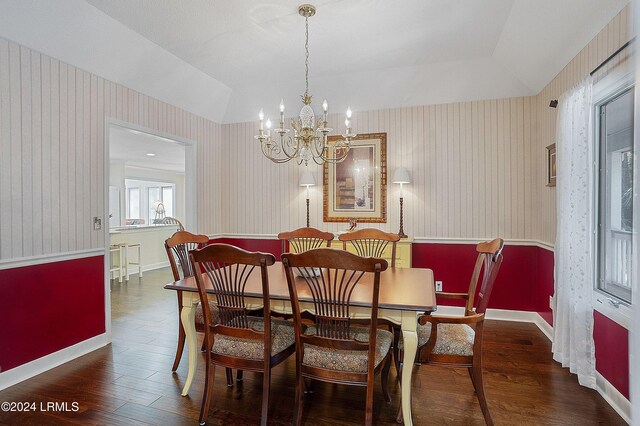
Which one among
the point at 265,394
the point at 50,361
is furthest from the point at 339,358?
the point at 50,361

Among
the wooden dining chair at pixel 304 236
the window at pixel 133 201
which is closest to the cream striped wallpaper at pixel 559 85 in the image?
the wooden dining chair at pixel 304 236

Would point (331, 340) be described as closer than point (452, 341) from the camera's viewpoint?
Yes

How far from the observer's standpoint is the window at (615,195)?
2275mm

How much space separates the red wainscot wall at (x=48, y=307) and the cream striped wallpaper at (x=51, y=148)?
177 millimetres

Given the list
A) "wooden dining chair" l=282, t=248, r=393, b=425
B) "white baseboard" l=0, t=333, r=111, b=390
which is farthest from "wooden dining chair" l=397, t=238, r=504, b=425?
"white baseboard" l=0, t=333, r=111, b=390

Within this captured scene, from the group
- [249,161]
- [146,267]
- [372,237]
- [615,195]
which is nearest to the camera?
[615,195]

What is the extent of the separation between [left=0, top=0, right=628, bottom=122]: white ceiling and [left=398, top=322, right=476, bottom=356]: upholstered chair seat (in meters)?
2.23

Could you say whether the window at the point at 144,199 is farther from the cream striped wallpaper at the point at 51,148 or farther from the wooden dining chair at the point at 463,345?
the wooden dining chair at the point at 463,345

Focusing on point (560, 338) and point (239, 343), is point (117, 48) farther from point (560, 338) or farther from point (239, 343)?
point (560, 338)

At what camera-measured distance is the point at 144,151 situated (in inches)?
267

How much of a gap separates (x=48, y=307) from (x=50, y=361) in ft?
1.36

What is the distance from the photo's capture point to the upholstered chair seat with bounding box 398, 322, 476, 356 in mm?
1955

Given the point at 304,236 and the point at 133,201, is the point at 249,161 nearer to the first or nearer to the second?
the point at 304,236

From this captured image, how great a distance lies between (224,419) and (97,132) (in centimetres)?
262
